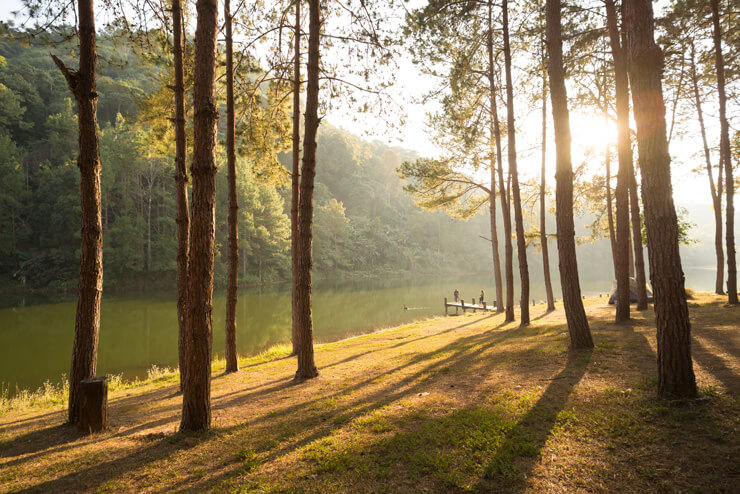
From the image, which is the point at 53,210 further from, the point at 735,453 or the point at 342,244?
the point at 735,453

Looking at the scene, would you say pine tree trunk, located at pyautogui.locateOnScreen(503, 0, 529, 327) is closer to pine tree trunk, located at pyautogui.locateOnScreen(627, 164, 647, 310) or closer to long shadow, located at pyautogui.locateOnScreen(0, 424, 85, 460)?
pine tree trunk, located at pyautogui.locateOnScreen(627, 164, 647, 310)

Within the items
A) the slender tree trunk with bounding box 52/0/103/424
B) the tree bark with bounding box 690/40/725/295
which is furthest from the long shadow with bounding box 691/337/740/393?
the tree bark with bounding box 690/40/725/295

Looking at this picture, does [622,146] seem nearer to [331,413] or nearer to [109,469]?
[331,413]

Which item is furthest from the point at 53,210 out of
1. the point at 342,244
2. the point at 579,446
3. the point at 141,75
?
the point at 579,446

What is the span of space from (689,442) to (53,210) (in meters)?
41.0

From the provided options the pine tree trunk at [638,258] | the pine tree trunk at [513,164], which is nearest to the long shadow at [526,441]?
the pine tree trunk at [513,164]

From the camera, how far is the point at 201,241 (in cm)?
403

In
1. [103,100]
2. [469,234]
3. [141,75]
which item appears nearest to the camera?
[103,100]

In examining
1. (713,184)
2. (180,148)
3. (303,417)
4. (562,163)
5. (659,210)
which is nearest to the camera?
(659,210)

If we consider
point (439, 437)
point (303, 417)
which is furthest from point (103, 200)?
point (439, 437)

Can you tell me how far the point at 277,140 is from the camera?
9.91m

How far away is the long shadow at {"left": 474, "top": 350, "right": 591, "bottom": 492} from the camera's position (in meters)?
2.64

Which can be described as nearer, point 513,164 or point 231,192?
point 231,192

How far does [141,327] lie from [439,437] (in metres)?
18.9
